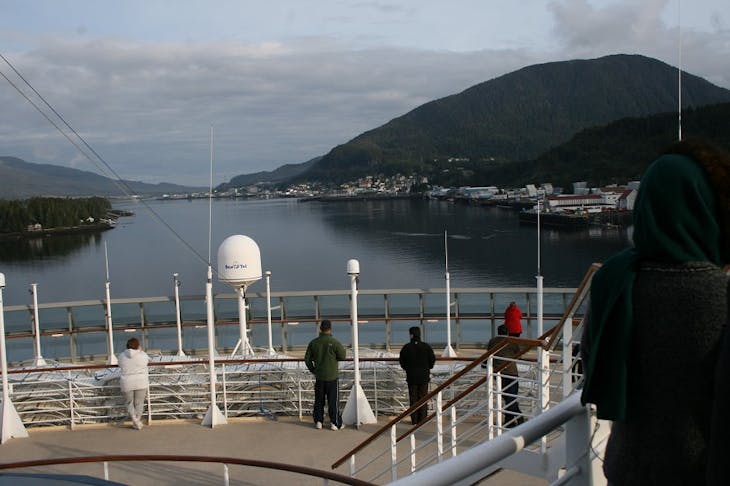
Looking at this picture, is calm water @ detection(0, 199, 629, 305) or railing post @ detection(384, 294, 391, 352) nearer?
railing post @ detection(384, 294, 391, 352)

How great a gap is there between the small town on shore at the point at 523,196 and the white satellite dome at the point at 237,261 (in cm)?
529

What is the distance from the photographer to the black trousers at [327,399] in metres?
7.05

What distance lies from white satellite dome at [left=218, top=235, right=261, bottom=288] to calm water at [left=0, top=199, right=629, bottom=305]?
523 inches

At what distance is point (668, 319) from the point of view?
122 cm

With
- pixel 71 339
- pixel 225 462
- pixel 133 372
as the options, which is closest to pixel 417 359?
pixel 133 372

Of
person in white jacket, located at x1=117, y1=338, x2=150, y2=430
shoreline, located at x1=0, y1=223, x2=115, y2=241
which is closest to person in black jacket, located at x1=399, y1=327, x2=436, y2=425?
person in white jacket, located at x1=117, y1=338, x2=150, y2=430

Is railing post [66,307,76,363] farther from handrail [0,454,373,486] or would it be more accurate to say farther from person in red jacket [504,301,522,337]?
handrail [0,454,373,486]

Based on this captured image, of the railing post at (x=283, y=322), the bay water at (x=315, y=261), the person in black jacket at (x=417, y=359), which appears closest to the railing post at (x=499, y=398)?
the person in black jacket at (x=417, y=359)

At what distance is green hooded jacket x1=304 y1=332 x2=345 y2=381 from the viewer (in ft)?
22.6

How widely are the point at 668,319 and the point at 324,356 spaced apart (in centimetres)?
587

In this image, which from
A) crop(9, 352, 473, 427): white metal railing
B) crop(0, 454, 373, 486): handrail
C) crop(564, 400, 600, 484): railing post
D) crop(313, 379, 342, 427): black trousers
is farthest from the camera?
crop(9, 352, 473, 427): white metal railing

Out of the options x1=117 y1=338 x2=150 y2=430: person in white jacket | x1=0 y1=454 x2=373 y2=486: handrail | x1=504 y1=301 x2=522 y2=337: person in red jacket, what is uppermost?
x1=0 y1=454 x2=373 y2=486: handrail

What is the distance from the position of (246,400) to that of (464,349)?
4.48 meters

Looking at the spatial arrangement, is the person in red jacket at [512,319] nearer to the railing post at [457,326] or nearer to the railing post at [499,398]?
the railing post at [499,398]
